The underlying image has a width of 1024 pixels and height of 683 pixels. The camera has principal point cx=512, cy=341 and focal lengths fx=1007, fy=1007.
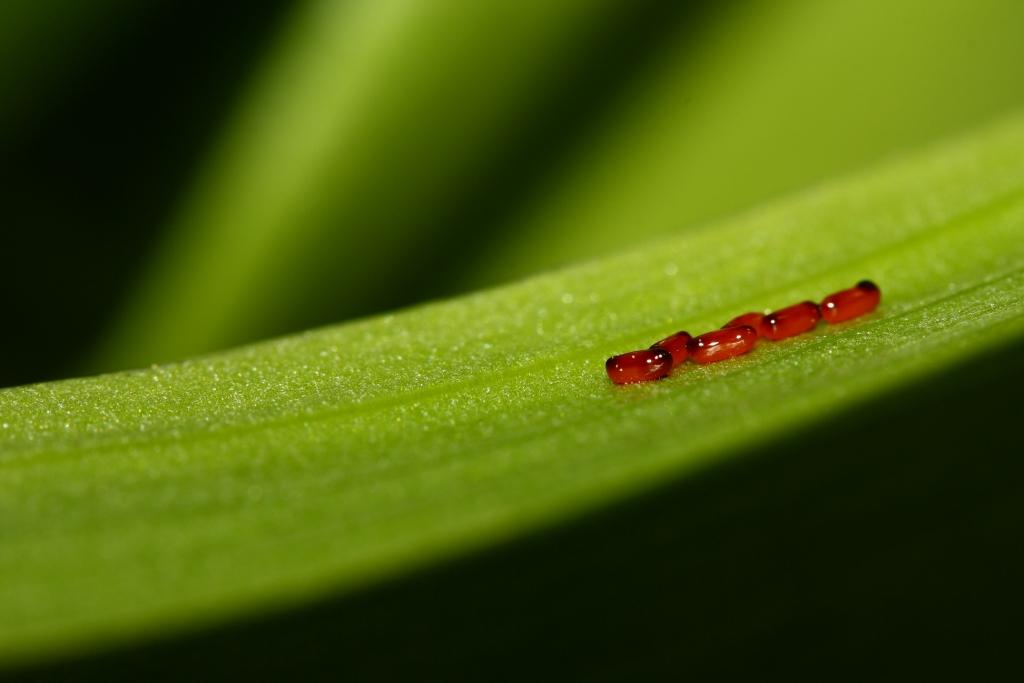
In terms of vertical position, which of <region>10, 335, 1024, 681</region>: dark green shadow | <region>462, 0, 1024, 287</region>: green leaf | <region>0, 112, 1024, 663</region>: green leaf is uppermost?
<region>462, 0, 1024, 287</region>: green leaf

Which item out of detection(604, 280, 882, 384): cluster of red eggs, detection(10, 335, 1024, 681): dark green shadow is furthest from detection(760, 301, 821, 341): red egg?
detection(10, 335, 1024, 681): dark green shadow

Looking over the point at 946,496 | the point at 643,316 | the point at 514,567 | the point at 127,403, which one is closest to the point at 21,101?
the point at 127,403

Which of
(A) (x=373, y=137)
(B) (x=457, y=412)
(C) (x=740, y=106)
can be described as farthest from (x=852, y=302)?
(A) (x=373, y=137)

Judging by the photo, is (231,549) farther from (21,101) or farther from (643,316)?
(21,101)

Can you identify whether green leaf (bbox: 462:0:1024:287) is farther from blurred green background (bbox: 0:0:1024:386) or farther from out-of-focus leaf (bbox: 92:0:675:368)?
out-of-focus leaf (bbox: 92:0:675:368)

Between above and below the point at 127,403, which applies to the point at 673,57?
above

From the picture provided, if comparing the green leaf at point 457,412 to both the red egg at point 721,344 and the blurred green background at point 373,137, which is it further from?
the blurred green background at point 373,137
